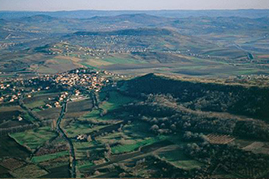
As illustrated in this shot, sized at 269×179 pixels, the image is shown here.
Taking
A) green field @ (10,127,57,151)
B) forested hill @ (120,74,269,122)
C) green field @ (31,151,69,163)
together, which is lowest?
green field @ (10,127,57,151)

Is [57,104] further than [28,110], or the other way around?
[57,104]

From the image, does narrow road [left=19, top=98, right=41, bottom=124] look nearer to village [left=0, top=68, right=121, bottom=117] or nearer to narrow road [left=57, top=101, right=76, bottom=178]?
village [left=0, top=68, right=121, bottom=117]

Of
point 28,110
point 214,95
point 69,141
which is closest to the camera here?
point 69,141

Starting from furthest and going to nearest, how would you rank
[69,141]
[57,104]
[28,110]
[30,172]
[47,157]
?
[57,104] < [28,110] < [69,141] < [47,157] < [30,172]

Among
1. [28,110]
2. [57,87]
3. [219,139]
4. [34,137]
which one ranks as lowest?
[34,137]

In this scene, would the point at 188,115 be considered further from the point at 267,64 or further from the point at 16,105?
the point at 267,64

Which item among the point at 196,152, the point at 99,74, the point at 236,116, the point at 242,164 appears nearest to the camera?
the point at 242,164

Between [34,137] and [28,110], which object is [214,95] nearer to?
[34,137]

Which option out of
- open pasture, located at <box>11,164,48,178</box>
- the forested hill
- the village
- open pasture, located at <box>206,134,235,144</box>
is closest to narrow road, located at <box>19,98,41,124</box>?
the village

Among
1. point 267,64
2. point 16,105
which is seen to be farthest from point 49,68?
point 267,64

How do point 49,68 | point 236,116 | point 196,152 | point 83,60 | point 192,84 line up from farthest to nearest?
point 83,60 < point 49,68 < point 192,84 < point 236,116 < point 196,152

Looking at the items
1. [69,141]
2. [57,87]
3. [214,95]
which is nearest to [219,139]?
[214,95]
